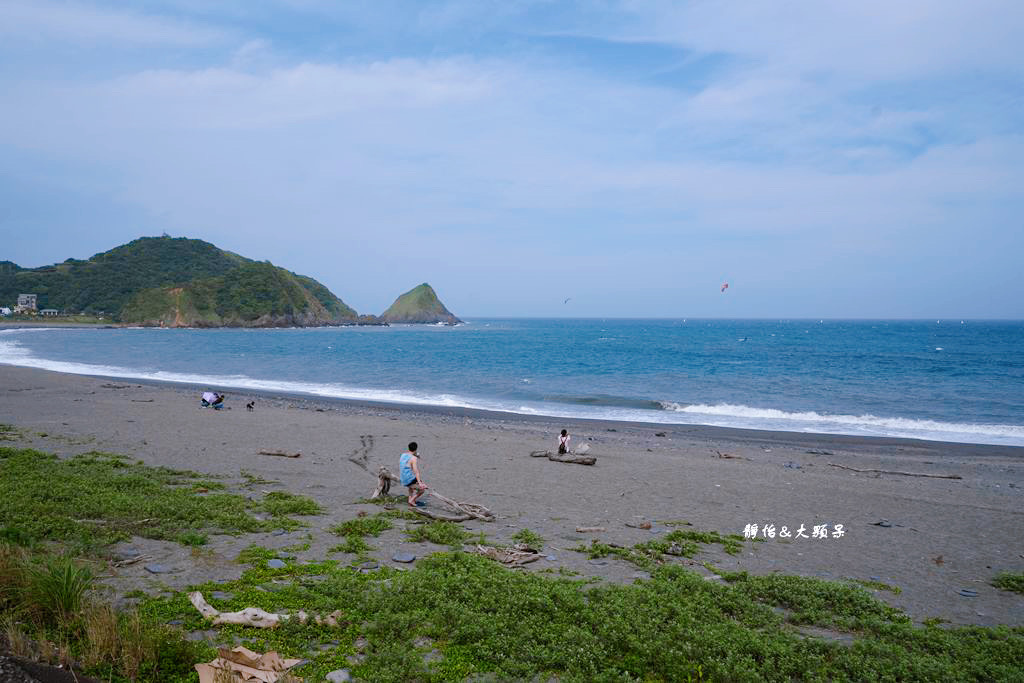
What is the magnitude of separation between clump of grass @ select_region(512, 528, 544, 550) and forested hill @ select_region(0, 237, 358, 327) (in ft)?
482

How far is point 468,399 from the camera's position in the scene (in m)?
34.2

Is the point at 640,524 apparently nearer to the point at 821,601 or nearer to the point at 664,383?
the point at 821,601

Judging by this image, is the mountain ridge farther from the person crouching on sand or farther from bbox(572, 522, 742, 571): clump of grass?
bbox(572, 522, 742, 571): clump of grass

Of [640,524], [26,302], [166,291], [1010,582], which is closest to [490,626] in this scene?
[640,524]

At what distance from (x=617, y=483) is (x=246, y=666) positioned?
10.7 m

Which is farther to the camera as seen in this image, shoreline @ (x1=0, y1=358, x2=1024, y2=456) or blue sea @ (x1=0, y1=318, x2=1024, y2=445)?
blue sea @ (x1=0, y1=318, x2=1024, y2=445)

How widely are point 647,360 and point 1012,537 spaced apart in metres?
51.1

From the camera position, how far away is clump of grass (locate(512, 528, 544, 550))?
9.25 metres

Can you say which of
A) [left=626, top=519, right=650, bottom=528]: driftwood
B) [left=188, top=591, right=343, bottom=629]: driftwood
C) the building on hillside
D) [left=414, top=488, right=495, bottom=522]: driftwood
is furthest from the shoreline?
the building on hillside

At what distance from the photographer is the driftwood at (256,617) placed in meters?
5.91

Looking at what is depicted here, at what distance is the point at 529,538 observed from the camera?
31.2 ft

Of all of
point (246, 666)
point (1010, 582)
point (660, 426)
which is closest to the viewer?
point (246, 666)

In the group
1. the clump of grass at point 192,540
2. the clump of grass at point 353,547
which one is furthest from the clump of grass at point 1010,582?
the clump of grass at point 192,540

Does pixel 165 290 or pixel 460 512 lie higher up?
pixel 165 290
